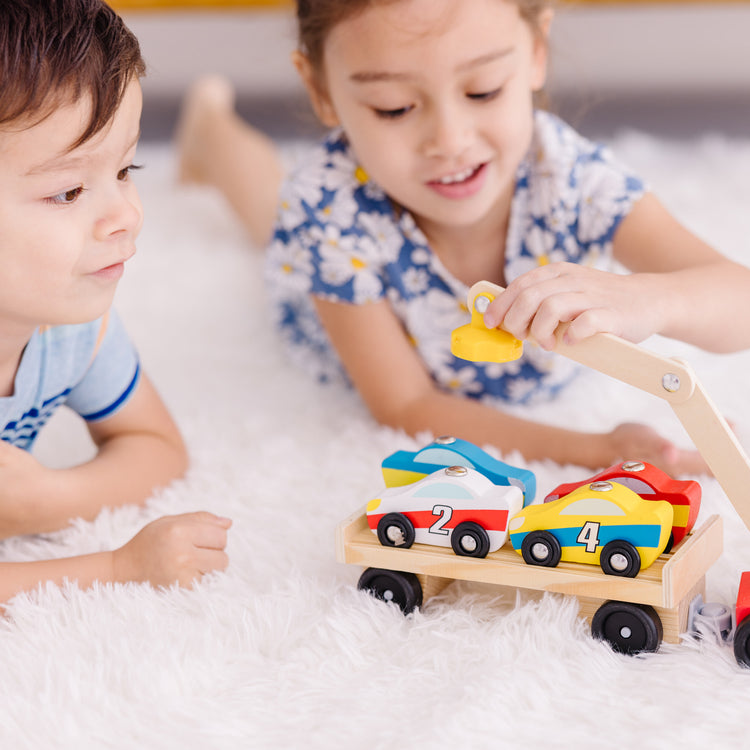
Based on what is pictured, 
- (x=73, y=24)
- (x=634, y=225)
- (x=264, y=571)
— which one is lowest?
(x=264, y=571)

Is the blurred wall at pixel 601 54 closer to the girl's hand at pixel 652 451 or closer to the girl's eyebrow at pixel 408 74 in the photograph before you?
the girl's eyebrow at pixel 408 74

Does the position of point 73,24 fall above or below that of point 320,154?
above

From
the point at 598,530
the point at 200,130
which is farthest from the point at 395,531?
the point at 200,130

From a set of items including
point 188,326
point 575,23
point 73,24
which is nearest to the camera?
point 73,24

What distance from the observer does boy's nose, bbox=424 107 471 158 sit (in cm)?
98

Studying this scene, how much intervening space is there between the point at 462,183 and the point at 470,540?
46 centimetres

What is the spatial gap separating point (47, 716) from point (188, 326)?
88 centimetres

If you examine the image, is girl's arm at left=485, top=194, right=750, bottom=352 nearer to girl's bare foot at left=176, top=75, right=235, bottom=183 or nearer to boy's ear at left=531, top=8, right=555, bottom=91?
boy's ear at left=531, top=8, right=555, bottom=91

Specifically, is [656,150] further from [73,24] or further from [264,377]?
[73,24]

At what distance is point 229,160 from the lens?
1909 millimetres

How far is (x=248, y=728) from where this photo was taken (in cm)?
64

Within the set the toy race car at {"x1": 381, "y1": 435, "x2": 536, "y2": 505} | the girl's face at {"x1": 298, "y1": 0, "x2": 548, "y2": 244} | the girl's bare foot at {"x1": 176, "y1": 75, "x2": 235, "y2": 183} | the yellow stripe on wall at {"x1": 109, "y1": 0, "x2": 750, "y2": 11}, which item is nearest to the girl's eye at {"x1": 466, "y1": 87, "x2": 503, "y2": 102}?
the girl's face at {"x1": 298, "y1": 0, "x2": 548, "y2": 244}

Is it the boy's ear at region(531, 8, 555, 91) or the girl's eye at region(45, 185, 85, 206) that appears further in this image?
the boy's ear at region(531, 8, 555, 91)

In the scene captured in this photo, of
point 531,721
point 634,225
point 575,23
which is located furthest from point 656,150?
point 531,721
